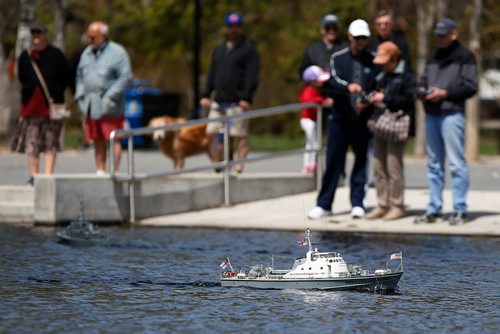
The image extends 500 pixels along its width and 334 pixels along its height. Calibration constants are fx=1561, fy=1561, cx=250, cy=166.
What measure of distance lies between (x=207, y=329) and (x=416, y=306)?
1726 mm

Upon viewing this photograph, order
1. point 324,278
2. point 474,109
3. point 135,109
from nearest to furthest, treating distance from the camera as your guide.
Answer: point 324,278 < point 474,109 < point 135,109

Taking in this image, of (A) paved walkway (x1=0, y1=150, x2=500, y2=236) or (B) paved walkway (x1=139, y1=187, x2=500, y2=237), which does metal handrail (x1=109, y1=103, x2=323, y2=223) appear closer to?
(A) paved walkway (x1=0, y1=150, x2=500, y2=236)

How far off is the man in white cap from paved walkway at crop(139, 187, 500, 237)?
244 mm

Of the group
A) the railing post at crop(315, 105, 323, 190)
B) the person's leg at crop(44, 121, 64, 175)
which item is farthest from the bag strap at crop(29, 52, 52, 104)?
the railing post at crop(315, 105, 323, 190)

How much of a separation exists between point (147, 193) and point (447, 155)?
11.5ft

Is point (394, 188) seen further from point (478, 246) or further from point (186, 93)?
point (186, 93)

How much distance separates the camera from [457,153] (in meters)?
15.5

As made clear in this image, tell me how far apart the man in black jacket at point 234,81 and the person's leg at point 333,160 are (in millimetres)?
2269

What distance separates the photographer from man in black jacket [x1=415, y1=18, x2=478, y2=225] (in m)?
15.3

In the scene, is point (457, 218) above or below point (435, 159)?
below

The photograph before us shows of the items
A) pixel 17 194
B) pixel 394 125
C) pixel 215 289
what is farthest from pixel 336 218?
pixel 215 289

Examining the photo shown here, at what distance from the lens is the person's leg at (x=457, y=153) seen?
15.4m

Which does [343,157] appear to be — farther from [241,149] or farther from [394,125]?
[241,149]

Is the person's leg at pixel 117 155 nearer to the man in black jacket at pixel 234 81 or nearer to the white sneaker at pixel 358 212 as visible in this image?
the man in black jacket at pixel 234 81
